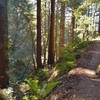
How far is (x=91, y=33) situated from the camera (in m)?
30.4

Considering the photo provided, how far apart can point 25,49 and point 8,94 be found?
2073cm

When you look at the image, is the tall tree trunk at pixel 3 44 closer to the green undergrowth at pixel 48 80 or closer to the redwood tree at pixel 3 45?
the redwood tree at pixel 3 45

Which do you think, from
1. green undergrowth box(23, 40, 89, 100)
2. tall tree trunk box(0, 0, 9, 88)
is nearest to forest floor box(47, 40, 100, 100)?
green undergrowth box(23, 40, 89, 100)

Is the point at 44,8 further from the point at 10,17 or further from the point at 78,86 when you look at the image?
the point at 78,86

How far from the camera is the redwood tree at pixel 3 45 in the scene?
11.6 meters

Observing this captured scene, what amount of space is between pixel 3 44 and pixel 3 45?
0.05 metres

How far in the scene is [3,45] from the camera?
11.8 m

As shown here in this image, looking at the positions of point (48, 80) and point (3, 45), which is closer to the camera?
point (3, 45)

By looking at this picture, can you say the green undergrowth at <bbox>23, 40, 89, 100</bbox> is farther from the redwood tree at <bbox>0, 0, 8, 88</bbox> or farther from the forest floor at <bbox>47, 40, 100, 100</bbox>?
the redwood tree at <bbox>0, 0, 8, 88</bbox>

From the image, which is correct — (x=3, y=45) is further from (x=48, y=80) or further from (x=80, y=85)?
(x=80, y=85)

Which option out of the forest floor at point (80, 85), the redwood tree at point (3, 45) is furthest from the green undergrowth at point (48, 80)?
the redwood tree at point (3, 45)

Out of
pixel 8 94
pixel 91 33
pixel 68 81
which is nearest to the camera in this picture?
pixel 68 81

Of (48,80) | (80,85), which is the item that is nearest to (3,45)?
(48,80)

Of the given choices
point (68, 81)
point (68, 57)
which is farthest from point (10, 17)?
point (68, 81)
